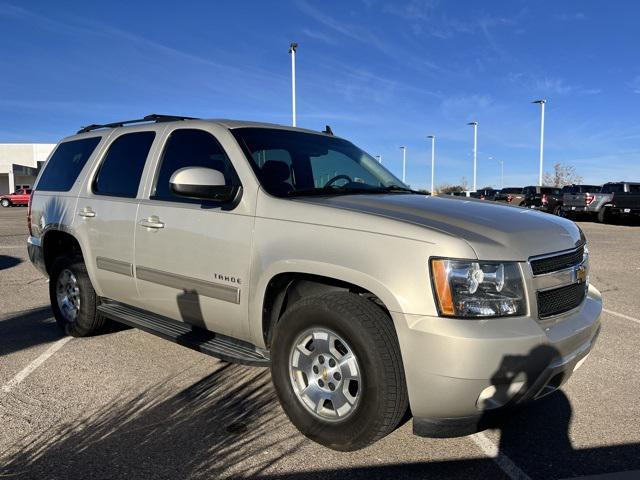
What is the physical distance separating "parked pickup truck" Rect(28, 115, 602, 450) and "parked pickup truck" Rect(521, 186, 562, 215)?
24550 mm

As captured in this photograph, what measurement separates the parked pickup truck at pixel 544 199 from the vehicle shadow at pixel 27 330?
24213mm

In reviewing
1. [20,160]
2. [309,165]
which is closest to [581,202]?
[309,165]

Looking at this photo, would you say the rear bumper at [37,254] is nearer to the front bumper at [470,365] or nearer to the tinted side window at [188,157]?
the tinted side window at [188,157]

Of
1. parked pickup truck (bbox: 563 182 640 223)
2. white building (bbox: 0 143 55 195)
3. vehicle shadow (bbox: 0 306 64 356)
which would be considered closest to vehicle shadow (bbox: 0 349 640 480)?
vehicle shadow (bbox: 0 306 64 356)

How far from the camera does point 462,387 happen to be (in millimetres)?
2492

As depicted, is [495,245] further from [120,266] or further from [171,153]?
[120,266]

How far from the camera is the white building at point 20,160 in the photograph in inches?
2469

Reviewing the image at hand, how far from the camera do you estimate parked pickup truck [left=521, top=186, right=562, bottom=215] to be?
2692 centimetres

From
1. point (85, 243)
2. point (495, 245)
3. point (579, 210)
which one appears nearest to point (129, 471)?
point (495, 245)

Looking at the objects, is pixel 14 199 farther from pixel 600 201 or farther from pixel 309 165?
pixel 309 165

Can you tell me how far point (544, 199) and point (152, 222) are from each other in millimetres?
26989

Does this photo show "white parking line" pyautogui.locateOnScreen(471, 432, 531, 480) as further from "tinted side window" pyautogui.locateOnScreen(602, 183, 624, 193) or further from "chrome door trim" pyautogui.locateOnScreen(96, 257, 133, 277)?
"tinted side window" pyautogui.locateOnScreen(602, 183, 624, 193)

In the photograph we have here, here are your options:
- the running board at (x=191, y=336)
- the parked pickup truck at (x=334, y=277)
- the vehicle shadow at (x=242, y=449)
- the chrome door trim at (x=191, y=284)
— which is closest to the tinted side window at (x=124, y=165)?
the parked pickup truck at (x=334, y=277)

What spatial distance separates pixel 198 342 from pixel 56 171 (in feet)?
9.69
